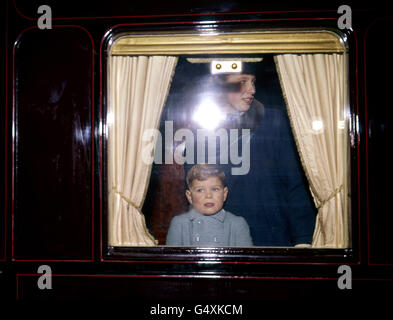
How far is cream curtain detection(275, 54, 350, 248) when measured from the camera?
2088mm

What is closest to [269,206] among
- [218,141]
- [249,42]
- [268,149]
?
A: [268,149]

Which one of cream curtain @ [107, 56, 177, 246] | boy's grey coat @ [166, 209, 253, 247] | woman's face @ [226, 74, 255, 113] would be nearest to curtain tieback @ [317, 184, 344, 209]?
boy's grey coat @ [166, 209, 253, 247]

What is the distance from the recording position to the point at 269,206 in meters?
2.28

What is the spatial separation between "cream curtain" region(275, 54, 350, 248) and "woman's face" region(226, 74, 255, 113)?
0.63 ft

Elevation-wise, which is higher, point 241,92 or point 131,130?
point 241,92

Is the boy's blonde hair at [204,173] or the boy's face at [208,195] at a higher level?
the boy's blonde hair at [204,173]

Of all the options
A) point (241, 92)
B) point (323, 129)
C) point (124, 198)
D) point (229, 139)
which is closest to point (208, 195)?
point (229, 139)

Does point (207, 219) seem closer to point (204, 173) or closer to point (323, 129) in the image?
point (204, 173)

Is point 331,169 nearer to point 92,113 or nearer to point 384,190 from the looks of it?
point 384,190

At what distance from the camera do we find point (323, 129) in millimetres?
2123

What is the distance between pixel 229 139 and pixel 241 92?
0.30m

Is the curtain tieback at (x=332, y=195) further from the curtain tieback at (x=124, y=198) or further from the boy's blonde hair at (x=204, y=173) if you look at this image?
the curtain tieback at (x=124, y=198)

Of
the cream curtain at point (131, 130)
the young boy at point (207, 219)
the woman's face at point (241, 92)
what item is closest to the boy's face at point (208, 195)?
the young boy at point (207, 219)

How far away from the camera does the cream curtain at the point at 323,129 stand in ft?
6.85
